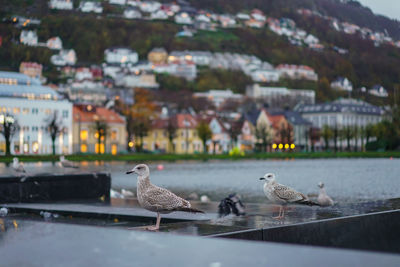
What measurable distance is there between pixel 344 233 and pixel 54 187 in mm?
9782

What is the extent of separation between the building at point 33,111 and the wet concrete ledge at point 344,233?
10284 centimetres

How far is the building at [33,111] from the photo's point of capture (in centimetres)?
11019

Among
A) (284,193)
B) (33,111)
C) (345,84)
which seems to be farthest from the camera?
(33,111)

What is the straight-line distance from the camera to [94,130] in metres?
122

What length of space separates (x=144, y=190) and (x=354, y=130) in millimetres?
132732

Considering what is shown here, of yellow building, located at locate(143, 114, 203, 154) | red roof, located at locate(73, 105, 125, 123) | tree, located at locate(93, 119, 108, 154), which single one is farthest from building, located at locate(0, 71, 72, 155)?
yellow building, located at locate(143, 114, 203, 154)

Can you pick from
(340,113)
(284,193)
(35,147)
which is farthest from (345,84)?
(284,193)

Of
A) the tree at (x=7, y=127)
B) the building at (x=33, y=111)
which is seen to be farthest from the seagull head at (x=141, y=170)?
the building at (x=33, y=111)

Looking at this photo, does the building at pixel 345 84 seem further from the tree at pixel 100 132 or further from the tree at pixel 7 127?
the tree at pixel 100 132

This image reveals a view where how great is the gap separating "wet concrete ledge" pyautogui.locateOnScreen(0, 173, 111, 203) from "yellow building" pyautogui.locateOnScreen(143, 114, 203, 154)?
117383mm

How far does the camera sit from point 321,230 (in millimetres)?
7895

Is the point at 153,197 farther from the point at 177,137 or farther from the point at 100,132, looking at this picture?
the point at 177,137

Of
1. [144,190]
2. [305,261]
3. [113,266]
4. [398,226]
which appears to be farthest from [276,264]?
[398,226]

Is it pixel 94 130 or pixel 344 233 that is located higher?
pixel 94 130
